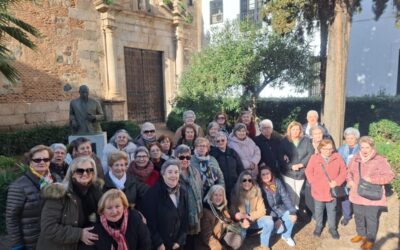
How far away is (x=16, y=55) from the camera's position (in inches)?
346

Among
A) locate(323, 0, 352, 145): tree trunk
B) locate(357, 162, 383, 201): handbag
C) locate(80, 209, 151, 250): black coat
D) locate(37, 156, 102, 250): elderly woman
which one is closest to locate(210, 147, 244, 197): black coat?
locate(357, 162, 383, 201): handbag

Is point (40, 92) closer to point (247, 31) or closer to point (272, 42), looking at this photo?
point (247, 31)

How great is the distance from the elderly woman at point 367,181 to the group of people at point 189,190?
0.01 meters

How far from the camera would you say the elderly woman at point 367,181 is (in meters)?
3.75

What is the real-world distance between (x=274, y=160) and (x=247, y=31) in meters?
7.10

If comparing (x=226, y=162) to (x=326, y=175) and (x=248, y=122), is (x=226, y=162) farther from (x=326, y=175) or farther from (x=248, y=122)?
(x=248, y=122)

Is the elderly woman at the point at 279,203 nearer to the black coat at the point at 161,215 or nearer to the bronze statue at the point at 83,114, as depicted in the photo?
the black coat at the point at 161,215

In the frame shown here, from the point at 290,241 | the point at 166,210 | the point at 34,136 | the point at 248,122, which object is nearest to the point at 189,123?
the point at 248,122

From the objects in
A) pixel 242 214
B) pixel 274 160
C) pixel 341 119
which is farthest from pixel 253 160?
pixel 341 119

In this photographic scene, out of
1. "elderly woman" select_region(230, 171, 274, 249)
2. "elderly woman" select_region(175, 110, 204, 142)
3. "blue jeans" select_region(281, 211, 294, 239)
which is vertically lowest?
"blue jeans" select_region(281, 211, 294, 239)

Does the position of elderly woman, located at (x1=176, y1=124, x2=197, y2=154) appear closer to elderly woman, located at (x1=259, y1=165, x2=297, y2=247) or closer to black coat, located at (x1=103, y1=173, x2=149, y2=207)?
elderly woman, located at (x1=259, y1=165, x2=297, y2=247)

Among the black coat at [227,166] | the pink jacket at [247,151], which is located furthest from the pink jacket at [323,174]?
the black coat at [227,166]

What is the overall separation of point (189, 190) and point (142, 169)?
1.87 feet

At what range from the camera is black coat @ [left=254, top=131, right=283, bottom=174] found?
188 inches
